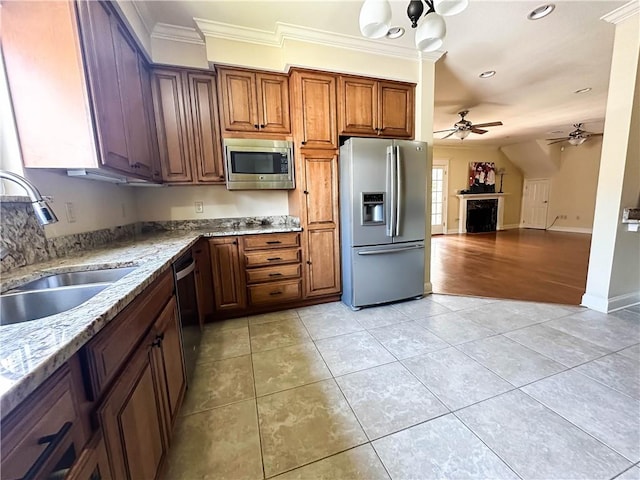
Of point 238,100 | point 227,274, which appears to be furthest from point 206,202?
point 238,100

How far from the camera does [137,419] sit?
2.90 feet

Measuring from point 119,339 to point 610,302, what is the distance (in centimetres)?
376

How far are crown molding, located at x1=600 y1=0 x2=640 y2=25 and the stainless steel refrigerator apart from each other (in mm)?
1724

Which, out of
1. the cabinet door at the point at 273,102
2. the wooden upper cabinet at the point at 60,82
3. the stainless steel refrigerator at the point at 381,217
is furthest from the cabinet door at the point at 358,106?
the wooden upper cabinet at the point at 60,82

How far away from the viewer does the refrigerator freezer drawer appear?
8.75 feet

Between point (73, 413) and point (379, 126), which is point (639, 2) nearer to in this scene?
point (379, 126)

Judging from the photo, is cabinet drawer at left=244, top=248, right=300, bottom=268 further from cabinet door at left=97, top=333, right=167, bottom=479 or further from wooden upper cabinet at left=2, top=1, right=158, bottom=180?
cabinet door at left=97, top=333, right=167, bottom=479

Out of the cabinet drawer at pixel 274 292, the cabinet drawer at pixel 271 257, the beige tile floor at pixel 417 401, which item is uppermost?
the cabinet drawer at pixel 271 257

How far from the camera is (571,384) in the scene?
1.59 meters

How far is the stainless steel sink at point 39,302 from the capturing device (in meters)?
1.00

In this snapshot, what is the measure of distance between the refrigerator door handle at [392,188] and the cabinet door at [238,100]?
132cm

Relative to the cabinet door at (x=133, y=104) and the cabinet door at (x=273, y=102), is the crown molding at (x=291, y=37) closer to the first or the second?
the cabinet door at (x=273, y=102)

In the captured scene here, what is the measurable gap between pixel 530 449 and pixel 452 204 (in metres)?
7.57

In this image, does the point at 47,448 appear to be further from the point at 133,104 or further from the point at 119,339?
the point at 133,104
